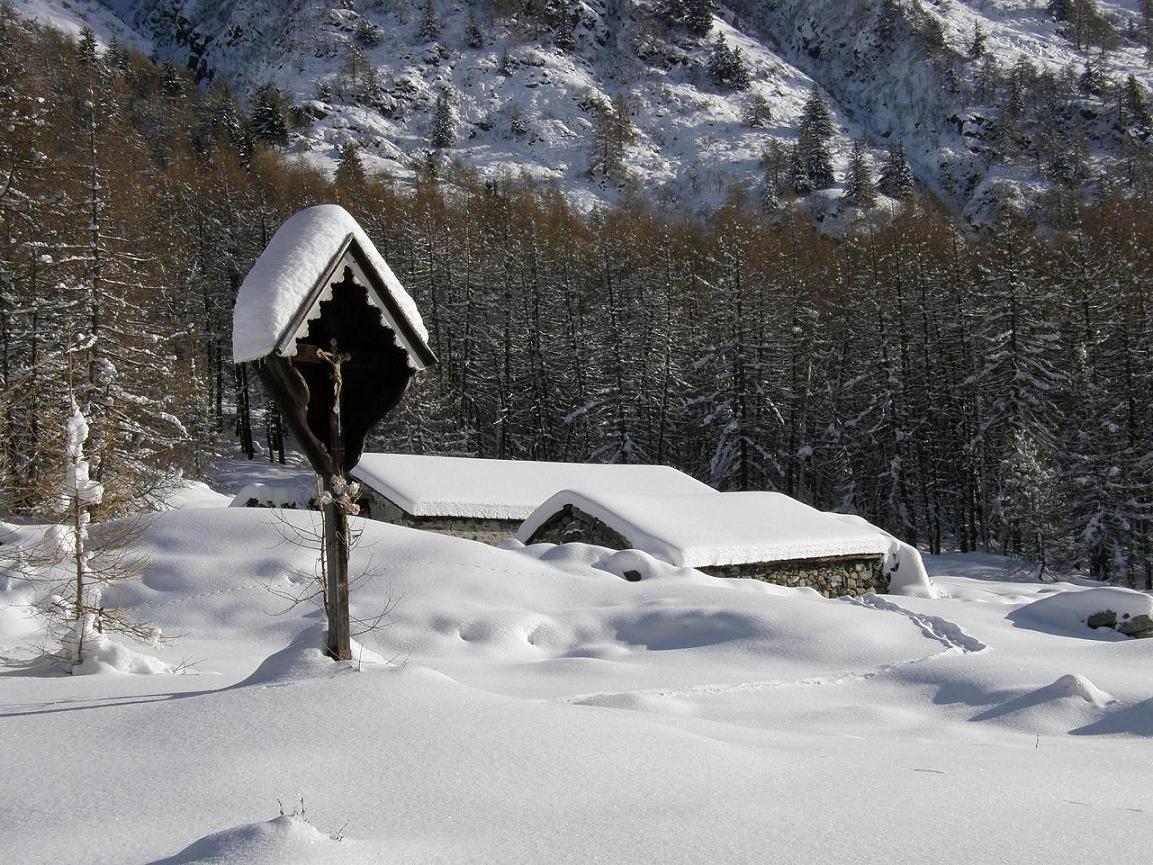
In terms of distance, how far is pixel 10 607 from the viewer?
407 inches

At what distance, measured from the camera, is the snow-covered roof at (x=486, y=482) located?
20.0 m

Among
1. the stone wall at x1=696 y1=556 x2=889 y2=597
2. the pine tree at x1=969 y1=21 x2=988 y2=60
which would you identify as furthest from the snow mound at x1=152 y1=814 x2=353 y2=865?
the pine tree at x1=969 y1=21 x2=988 y2=60

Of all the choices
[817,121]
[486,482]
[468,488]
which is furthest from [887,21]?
[468,488]

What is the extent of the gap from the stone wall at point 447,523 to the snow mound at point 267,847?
16735 mm

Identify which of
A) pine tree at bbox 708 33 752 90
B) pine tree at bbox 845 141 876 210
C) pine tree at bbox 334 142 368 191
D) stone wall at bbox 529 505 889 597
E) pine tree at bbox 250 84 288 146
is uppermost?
pine tree at bbox 708 33 752 90

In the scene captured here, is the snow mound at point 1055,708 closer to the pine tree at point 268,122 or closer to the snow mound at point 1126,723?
the snow mound at point 1126,723

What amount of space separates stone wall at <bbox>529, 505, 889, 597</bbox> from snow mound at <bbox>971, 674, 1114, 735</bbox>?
8.71m

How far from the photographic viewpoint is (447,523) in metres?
20.0

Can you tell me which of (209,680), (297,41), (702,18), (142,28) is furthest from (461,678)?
(142,28)

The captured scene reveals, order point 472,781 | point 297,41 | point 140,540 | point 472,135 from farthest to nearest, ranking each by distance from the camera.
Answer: point 297,41 → point 472,135 → point 140,540 → point 472,781

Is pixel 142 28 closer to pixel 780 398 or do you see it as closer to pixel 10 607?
pixel 780 398

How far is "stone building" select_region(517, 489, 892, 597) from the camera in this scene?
16.2m

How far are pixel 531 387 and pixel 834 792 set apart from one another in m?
40.7

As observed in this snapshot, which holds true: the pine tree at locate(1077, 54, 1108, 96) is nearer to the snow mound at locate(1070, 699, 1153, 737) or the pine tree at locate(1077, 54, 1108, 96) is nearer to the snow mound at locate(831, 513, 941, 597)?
the snow mound at locate(831, 513, 941, 597)
